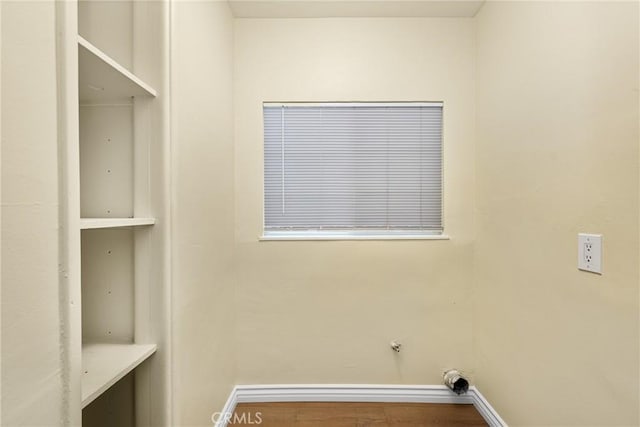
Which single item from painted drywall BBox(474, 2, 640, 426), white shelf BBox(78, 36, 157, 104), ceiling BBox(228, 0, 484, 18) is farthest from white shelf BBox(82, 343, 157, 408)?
ceiling BBox(228, 0, 484, 18)

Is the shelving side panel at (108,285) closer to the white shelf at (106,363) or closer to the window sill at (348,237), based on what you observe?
the white shelf at (106,363)

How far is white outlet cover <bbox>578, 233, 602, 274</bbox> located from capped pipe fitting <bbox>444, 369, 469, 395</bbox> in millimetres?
1066

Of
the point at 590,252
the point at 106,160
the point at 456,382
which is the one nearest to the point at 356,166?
the point at 590,252

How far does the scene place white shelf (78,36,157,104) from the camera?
2.70 ft

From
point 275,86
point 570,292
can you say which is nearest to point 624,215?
point 570,292

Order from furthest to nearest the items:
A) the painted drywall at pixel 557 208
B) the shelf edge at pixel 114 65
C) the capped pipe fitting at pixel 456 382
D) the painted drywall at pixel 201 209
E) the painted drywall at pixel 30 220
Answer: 1. the capped pipe fitting at pixel 456 382
2. the painted drywall at pixel 201 209
3. the painted drywall at pixel 557 208
4. the shelf edge at pixel 114 65
5. the painted drywall at pixel 30 220

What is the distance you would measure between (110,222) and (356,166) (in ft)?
4.59

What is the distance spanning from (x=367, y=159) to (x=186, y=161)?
43.2 inches

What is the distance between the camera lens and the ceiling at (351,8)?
180cm

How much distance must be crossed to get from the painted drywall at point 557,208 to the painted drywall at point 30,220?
1.55 metres

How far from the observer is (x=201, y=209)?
1448 mm

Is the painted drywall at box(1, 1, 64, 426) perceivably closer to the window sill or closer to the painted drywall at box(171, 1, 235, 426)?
the painted drywall at box(171, 1, 235, 426)

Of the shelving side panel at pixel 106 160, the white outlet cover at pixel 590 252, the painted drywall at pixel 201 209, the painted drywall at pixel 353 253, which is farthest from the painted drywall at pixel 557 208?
the shelving side panel at pixel 106 160

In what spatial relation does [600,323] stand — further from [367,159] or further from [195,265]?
[195,265]
